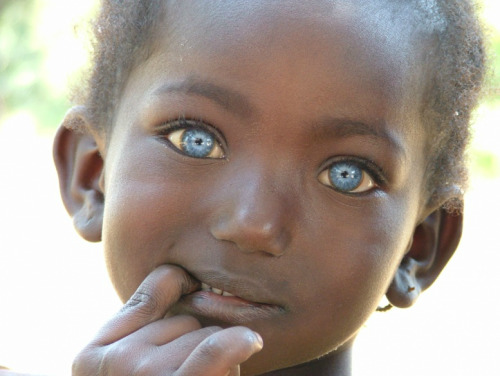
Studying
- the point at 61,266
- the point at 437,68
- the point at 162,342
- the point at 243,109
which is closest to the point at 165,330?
the point at 162,342

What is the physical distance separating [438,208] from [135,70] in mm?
927

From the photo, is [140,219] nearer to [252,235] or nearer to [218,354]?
[252,235]

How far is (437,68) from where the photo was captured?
7.97 feet

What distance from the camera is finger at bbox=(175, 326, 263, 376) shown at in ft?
5.91

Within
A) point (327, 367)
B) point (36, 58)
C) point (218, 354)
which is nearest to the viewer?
point (218, 354)

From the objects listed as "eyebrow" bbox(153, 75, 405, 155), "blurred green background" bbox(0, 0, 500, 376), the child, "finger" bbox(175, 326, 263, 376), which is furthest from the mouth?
"blurred green background" bbox(0, 0, 500, 376)

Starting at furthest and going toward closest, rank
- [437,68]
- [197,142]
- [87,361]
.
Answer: [437,68], [197,142], [87,361]

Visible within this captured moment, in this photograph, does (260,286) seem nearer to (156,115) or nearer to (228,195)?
(228,195)

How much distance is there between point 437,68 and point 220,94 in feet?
2.03

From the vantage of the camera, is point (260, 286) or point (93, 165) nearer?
point (260, 286)

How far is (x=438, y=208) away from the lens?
8.79ft

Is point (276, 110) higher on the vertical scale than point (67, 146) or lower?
lower

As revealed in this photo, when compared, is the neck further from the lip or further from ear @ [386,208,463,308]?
the lip

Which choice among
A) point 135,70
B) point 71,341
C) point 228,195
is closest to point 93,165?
point 135,70
